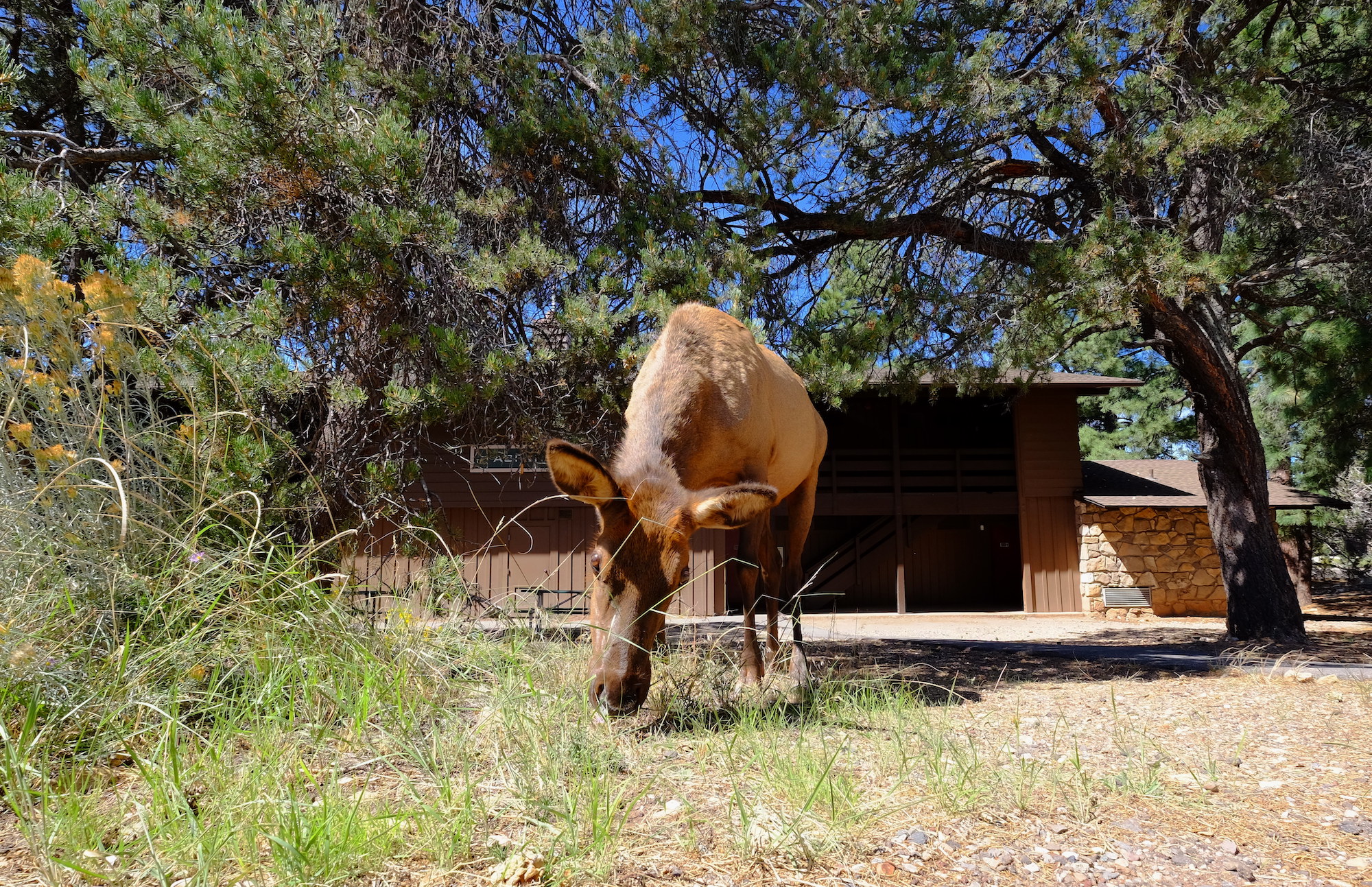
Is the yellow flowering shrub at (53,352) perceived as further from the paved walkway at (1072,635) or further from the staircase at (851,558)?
the staircase at (851,558)

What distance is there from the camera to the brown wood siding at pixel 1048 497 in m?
17.4

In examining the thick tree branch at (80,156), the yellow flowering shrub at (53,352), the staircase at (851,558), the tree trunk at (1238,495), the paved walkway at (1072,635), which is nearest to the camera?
the yellow flowering shrub at (53,352)

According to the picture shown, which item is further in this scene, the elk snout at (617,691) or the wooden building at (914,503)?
the wooden building at (914,503)

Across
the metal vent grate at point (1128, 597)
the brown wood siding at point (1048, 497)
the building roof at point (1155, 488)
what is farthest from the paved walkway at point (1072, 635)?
the building roof at point (1155, 488)

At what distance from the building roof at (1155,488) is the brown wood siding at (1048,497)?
2.22 feet

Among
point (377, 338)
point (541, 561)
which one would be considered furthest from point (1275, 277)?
point (541, 561)

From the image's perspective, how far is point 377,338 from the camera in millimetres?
5129

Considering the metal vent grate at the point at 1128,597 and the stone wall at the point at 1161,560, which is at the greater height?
the stone wall at the point at 1161,560

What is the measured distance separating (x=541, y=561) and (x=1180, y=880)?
14.9 meters

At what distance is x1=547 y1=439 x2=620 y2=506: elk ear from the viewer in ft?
10.0

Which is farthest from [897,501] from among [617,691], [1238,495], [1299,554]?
[617,691]

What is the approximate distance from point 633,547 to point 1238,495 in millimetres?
8950

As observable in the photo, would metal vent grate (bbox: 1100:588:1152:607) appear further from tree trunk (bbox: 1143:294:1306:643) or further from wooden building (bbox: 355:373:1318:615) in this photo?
tree trunk (bbox: 1143:294:1306:643)

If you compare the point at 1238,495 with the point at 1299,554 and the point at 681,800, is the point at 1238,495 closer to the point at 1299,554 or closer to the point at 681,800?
the point at 681,800
